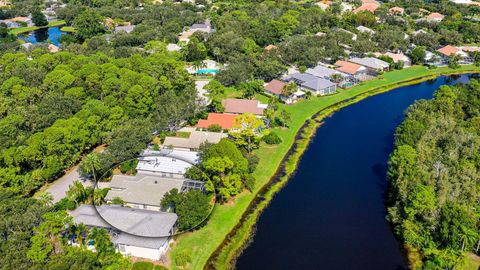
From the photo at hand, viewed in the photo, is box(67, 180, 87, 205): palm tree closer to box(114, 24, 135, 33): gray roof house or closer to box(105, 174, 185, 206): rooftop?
box(105, 174, 185, 206): rooftop

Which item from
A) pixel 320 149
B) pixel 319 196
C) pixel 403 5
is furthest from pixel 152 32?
pixel 403 5

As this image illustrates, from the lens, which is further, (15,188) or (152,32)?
(152,32)

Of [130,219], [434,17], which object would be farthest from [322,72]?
[434,17]

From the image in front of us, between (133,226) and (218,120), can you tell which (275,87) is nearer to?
(218,120)

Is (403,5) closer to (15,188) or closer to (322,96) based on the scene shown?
(322,96)

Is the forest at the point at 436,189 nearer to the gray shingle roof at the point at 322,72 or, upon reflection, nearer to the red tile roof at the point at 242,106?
the red tile roof at the point at 242,106
